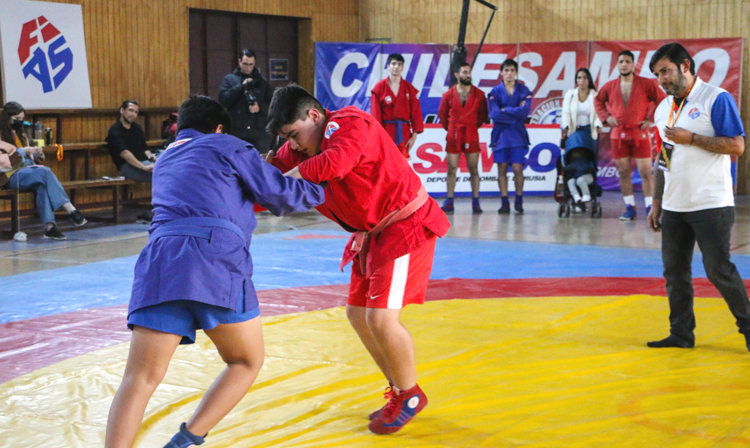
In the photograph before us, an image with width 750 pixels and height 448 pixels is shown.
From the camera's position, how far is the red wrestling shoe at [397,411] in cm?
278

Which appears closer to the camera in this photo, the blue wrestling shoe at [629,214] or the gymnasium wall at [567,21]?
the blue wrestling shoe at [629,214]

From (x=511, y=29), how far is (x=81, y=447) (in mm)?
Answer: 10458

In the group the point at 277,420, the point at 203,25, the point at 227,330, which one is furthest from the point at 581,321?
the point at 203,25

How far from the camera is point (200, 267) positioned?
2.23 metres

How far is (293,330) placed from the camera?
162 inches

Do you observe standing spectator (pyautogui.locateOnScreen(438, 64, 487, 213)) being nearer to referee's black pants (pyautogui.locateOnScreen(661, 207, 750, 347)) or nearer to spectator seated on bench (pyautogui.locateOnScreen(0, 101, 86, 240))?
spectator seated on bench (pyautogui.locateOnScreen(0, 101, 86, 240))

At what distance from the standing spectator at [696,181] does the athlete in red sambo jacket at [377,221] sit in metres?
1.34

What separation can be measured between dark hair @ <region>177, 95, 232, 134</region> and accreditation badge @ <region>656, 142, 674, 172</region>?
87.5 inches

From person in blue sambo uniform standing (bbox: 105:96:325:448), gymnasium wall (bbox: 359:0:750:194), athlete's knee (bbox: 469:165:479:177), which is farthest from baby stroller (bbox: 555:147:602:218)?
person in blue sambo uniform standing (bbox: 105:96:325:448)

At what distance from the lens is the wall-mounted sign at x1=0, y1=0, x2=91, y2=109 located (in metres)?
8.55

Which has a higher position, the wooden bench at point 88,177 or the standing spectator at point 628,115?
the standing spectator at point 628,115

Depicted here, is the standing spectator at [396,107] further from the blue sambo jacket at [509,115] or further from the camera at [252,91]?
the camera at [252,91]

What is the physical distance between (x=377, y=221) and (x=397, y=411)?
0.67 meters

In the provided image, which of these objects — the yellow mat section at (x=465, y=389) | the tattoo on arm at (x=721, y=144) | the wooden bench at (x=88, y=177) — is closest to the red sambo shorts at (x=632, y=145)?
the yellow mat section at (x=465, y=389)
